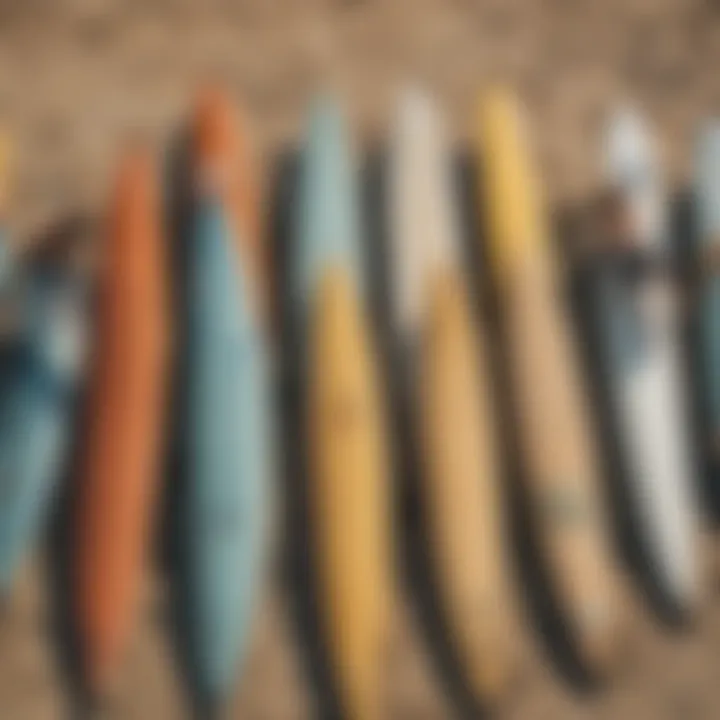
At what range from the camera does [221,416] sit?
0.57 metres

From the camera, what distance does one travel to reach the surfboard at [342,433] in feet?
1.76


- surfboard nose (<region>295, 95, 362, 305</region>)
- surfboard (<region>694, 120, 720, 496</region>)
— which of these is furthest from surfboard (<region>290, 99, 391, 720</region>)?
surfboard (<region>694, 120, 720, 496</region>)

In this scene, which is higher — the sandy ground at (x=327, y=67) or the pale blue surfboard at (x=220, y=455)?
the sandy ground at (x=327, y=67)

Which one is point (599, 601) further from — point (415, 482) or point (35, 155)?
point (35, 155)

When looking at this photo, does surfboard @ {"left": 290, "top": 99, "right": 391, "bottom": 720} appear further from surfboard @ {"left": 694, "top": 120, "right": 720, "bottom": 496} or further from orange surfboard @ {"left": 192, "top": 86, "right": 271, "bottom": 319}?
surfboard @ {"left": 694, "top": 120, "right": 720, "bottom": 496}

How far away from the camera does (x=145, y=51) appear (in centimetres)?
70

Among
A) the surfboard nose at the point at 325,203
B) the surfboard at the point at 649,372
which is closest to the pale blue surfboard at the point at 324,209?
the surfboard nose at the point at 325,203

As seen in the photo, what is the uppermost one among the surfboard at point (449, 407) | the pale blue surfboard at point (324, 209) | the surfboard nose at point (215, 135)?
the surfboard nose at point (215, 135)

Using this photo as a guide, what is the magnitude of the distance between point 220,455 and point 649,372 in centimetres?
16

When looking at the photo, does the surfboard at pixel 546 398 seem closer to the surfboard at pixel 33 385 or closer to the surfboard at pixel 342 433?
the surfboard at pixel 342 433

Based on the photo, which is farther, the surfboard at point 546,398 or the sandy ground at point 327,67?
the sandy ground at point 327,67

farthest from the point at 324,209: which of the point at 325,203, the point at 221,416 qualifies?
the point at 221,416

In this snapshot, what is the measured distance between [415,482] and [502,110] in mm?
182

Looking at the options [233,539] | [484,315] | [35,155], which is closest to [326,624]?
[233,539]
